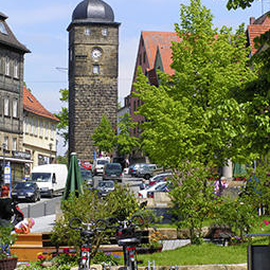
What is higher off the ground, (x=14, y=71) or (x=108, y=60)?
(x=108, y=60)

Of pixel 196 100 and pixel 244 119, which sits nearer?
pixel 244 119

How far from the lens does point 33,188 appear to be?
4634 cm

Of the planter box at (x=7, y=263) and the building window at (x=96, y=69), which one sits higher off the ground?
the building window at (x=96, y=69)

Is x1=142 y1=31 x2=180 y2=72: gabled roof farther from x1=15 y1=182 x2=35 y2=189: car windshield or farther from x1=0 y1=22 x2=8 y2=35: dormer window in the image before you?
x1=15 y1=182 x2=35 y2=189: car windshield

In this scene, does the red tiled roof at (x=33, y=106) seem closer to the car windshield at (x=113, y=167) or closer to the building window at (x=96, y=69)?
the car windshield at (x=113, y=167)

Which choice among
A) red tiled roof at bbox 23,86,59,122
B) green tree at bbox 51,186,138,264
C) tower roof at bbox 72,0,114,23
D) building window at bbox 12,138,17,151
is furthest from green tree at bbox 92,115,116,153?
green tree at bbox 51,186,138,264

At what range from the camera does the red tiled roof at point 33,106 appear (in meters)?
77.1

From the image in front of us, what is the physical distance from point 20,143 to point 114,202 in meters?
54.9

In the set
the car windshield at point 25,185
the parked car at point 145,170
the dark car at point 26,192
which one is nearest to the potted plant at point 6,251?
the dark car at point 26,192

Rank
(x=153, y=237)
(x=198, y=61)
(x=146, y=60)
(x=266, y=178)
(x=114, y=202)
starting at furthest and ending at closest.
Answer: (x=146, y=60) < (x=198, y=61) < (x=266, y=178) < (x=153, y=237) < (x=114, y=202)

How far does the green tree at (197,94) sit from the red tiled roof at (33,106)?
48.1 m

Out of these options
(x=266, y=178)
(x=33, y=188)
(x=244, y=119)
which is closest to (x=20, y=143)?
(x=33, y=188)

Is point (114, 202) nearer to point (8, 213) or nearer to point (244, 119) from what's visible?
point (8, 213)

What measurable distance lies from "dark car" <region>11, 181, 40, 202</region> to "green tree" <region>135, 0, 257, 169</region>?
18.4 metres
